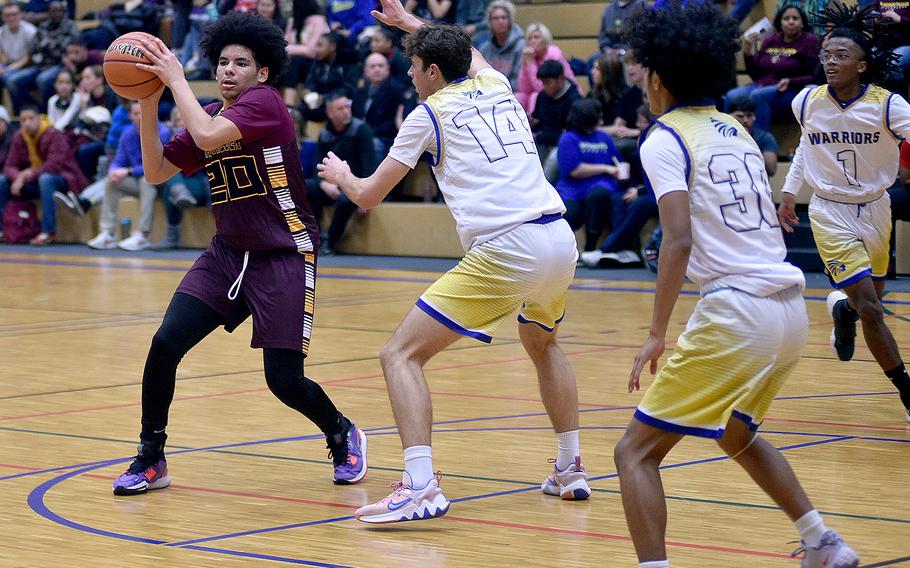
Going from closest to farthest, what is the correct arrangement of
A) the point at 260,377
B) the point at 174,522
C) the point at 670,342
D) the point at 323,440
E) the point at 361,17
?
the point at 174,522 → the point at 323,440 → the point at 260,377 → the point at 670,342 → the point at 361,17

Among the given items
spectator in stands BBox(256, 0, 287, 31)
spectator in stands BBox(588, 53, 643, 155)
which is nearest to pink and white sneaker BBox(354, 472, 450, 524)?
spectator in stands BBox(588, 53, 643, 155)

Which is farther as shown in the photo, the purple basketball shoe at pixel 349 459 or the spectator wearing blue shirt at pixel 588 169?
the spectator wearing blue shirt at pixel 588 169

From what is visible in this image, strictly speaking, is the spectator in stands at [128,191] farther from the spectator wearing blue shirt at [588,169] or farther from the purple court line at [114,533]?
the purple court line at [114,533]

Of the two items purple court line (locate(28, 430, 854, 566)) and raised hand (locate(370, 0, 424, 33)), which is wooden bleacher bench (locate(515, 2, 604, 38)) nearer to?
raised hand (locate(370, 0, 424, 33))

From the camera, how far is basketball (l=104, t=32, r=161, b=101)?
5309mm

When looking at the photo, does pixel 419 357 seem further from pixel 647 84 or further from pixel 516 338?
pixel 516 338

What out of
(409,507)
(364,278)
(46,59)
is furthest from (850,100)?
(46,59)

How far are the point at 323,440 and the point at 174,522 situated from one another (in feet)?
5.04

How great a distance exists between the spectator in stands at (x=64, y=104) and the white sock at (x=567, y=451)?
14.7 meters

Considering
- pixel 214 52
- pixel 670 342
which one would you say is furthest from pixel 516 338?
pixel 214 52

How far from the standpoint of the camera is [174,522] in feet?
15.5

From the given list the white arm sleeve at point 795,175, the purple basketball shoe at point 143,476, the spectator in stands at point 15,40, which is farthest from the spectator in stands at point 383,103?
the purple basketball shoe at point 143,476

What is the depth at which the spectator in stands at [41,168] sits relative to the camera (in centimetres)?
1780

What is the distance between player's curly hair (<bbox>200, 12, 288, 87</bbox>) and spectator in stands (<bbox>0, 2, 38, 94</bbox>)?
16.0 m
